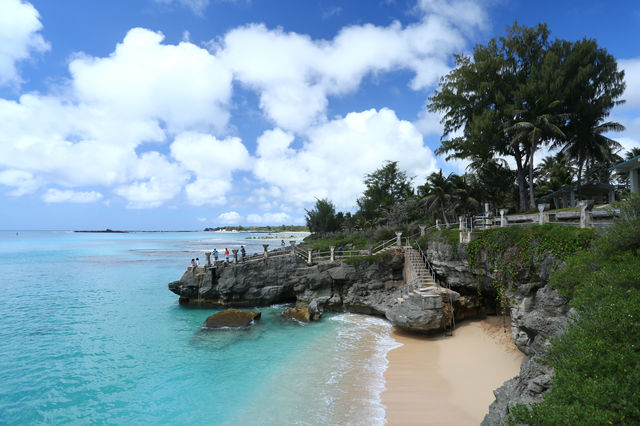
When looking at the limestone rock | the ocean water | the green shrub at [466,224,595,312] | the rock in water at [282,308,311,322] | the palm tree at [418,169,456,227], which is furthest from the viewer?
the palm tree at [418,169,456,227]

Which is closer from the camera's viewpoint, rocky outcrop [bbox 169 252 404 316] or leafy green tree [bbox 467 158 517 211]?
rocky outcrop [bbox 169 252 404 316]

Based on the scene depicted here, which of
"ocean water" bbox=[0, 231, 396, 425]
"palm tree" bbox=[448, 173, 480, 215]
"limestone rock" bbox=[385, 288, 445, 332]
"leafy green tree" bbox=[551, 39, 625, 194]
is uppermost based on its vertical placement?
"leafy green tree" bbox=[551, 39, 625, 194]

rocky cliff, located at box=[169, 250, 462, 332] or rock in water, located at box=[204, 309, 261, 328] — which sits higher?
rocky cliff, located at box=[169, 250, 462, 332]

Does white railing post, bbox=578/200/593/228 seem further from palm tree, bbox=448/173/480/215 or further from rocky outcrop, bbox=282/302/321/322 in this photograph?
palm tree, bbox=448/173/480/215

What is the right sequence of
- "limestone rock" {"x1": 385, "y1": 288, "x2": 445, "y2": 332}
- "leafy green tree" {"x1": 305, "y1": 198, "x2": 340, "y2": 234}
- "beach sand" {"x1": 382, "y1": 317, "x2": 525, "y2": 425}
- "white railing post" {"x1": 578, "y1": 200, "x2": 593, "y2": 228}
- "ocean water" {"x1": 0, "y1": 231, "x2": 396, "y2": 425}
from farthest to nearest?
"leafy green tree" {"x1": 305, "y1": 198, "x2": 340, "y2": 234} < "limestone rock" {"x1": 385, "y1": 288, "x2": 445, "y2": 332} < "white railing post" {"x1": 578, "y1": 200, "x2": 593, "y2": 228} < "ocean water" {"x1": 0, "y1": 231, "x2": 396, "y2": 425} < "beach sand" {"x1": 382, "y1": 317, "x2": 525, "y2": 425}

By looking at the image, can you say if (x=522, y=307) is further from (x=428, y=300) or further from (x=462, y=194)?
(x=462, y=194)

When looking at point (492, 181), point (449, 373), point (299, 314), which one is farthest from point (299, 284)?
Result: point (492, 181)

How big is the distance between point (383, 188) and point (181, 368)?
138 feet

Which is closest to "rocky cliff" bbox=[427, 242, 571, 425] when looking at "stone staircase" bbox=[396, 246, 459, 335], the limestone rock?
"stone staircase" bbox=[396, 246, 459, 335]

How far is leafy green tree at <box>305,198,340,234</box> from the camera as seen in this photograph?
4812 cm

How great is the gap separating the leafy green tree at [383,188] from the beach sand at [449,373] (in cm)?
3311

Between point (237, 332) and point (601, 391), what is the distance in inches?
692

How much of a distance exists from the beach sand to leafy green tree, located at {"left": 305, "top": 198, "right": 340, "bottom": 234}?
31975 millimetres

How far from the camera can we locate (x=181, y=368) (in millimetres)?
13898
